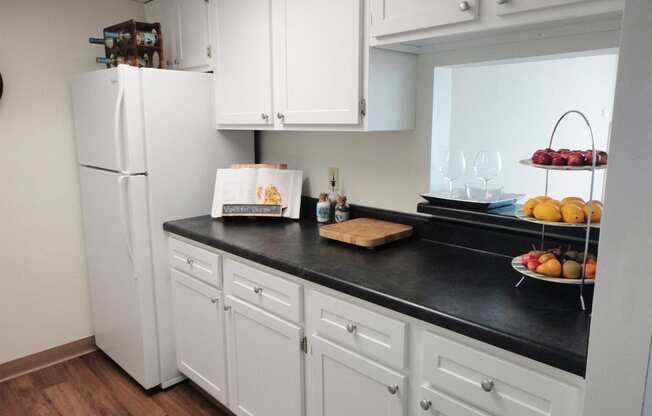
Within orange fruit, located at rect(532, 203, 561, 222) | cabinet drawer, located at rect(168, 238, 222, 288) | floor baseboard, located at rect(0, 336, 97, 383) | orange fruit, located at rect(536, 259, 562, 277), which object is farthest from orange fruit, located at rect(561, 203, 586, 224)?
floor baseboard, located at rect(0, 336, 97, 383)

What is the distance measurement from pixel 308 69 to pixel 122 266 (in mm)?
1414

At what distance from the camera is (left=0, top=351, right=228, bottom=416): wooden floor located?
7.97 ft

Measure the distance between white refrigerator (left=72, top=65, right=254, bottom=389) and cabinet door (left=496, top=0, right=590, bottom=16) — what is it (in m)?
1.60

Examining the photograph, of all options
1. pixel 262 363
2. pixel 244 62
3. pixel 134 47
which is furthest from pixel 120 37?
pixel 262 363

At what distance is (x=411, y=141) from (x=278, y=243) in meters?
0.73

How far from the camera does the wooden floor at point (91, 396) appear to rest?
2.43 meters

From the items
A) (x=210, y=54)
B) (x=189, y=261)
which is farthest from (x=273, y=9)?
(x=189, y=261)

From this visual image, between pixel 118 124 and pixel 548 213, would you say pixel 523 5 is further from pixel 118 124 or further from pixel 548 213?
pixel 118 124

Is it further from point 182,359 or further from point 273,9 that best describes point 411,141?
point 182,359

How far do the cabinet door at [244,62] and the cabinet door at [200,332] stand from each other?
2.79 ft

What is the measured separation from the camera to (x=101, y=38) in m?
2.83

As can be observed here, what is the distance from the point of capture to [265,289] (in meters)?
1.91

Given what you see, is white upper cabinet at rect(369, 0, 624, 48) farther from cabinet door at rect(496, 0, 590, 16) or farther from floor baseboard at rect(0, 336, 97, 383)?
floor baseboard at rect(0, 336, 97, 383)

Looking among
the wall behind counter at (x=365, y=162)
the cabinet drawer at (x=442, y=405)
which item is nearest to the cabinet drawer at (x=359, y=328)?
the cabinet drawer at (x=442, y=405)
